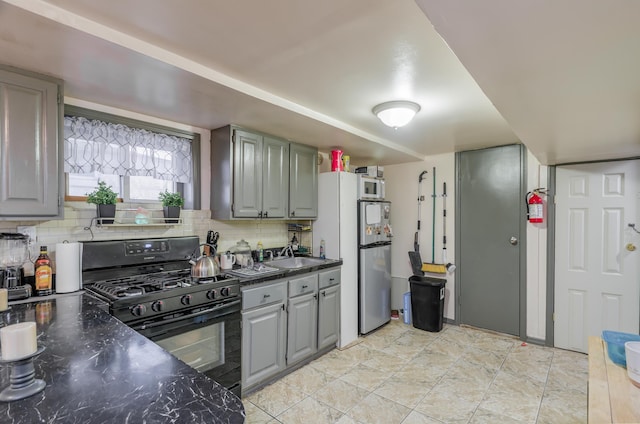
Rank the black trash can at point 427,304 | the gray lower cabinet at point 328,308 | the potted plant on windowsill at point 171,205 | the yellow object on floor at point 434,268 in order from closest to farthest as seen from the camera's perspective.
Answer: the potted plant on windowsill at point 171,205 → the gray lower cabinet at point 328,308 → the black trash can at point 427,304 → the yellow object on floor at point 434,268

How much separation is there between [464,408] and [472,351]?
112cm

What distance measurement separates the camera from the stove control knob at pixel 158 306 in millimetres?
1968

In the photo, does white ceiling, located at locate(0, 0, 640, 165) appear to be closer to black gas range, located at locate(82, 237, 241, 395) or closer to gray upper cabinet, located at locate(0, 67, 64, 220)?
gray upper cabinet, located at locate(0, 67, 64, 220)

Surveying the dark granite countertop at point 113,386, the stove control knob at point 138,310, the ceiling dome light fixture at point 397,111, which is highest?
the ceiling dome light fixture at point 397,111

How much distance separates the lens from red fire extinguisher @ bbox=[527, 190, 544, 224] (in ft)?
11.5

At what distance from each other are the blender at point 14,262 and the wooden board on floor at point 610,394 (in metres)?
2.76

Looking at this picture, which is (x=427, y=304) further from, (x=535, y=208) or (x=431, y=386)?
(x=535, y=208)

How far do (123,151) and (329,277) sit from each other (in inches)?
83.7

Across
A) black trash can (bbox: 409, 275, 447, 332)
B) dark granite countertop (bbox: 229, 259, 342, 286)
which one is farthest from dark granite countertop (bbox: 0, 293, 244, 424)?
black trash can (bbox: 409, 275, 447, 332)

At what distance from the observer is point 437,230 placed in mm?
4309

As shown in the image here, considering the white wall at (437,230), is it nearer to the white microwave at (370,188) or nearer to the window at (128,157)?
the white microwave at (370,188)

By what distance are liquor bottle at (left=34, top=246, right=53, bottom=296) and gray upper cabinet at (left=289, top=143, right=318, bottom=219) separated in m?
1.94

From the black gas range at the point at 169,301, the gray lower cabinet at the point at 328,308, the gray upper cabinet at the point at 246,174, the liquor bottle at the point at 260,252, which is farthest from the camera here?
the liquor bottle at the point at 260,252

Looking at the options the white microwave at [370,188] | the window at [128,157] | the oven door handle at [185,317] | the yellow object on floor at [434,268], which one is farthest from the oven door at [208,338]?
the yellow object on floor at [434,268]
